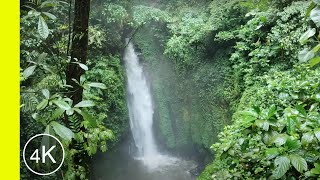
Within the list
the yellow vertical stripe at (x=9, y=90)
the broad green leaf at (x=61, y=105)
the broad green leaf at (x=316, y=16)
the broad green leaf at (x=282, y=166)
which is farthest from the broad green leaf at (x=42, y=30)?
the broad green leaf at (x=282, y=166)

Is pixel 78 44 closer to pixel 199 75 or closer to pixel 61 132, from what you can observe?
pixel 61 132

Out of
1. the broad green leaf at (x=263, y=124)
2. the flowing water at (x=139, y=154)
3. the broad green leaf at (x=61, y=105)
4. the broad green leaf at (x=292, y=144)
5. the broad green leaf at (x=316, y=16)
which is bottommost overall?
the flowing water at (x=139, y=154)

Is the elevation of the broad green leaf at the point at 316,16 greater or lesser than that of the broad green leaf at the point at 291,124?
greater

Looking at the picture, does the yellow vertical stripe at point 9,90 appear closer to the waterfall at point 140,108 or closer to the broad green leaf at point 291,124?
the broad green leaf at point 291,124

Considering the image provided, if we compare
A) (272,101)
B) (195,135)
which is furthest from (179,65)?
(272,101)

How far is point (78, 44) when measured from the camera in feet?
7.47

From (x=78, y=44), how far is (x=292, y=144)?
5.56 ft

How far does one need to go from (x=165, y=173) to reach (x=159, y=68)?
3142 mm

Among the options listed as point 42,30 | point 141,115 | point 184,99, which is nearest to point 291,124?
point 42,30

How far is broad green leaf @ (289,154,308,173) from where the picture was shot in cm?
158

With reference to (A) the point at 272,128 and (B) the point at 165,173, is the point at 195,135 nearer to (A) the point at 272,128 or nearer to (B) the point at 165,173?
(B) the point at 165,173

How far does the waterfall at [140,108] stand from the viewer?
7.80 m

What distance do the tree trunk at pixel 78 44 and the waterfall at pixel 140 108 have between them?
18.1ft

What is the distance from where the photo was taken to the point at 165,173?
22.5 ft
